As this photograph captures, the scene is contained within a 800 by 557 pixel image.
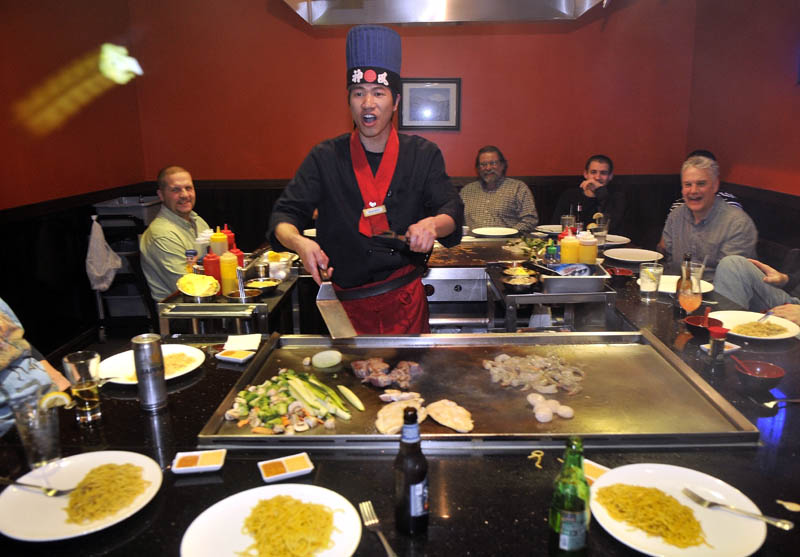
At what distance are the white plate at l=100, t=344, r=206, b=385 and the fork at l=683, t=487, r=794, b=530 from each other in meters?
1.53

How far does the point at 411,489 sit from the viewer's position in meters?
1.16

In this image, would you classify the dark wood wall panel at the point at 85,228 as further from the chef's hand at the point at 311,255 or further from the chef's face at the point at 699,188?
the chef's hand at the point at 311,255

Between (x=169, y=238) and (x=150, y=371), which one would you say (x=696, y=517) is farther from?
(x=169, y=238)

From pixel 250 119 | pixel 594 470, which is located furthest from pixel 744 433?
pixel 250 119

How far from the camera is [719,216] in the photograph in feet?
12.4

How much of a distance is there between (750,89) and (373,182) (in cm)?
439

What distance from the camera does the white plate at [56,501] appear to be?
118 centimetres

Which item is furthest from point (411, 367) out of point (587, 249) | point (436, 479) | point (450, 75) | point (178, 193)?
point (450, 75)

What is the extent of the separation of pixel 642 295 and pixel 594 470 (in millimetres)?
1710

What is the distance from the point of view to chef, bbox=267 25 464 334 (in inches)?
103

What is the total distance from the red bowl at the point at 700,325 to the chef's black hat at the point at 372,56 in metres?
1.55

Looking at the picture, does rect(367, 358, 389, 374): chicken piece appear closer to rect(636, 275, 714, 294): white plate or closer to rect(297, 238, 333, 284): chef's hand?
rect(297, 238, 333, 284): chef's hand

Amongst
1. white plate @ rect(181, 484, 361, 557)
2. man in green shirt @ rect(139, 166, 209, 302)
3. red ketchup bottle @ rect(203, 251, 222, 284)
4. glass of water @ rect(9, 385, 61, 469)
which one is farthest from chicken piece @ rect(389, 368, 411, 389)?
man in green shirt @ rect(139, 166, 209, 302)

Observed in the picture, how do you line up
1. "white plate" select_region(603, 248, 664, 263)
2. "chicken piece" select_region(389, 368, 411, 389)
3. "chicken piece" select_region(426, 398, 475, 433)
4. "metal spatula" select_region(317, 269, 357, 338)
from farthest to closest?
1. "white plate" select_region(603, 248, 664, 263)
2. "metal spatula" select_region(317, 269, 357, 338)
3. "chicken piece" select_region(389, 368, 411, 389)
4. "chicken piece" select_region(426, 398, 475, 433)
